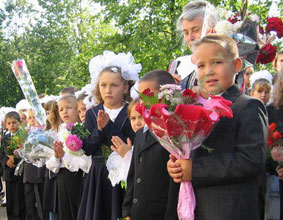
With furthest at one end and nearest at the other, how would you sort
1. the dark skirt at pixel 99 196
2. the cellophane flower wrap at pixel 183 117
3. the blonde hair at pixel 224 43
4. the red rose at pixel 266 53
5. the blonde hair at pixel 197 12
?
the dark skirt at pixel 99 196 → the red rose at pixel 266 53 → the blonde hair at pixel 197 12 → the blonde hair at pixel 224 43 → the cellophane flower wrap at pixel 183 117

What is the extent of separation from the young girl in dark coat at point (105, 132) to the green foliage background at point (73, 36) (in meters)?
7.56

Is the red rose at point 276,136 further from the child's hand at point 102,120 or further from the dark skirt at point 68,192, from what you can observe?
the dark skirt at point 68,192

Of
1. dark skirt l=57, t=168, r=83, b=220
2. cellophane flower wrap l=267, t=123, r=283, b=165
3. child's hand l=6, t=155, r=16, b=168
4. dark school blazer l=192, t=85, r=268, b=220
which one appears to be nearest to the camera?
dark school blazer l=192, t=85, r=268, b=220

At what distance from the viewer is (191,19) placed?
3.75 metres

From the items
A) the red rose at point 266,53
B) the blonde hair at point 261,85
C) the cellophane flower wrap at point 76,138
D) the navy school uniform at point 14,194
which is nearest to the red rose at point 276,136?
the red rose at point 266,53

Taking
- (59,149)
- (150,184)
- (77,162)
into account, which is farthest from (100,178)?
(150,184)

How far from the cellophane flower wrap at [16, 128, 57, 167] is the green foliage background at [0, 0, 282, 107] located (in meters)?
6.78

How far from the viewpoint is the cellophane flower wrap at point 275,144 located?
11.2 ft

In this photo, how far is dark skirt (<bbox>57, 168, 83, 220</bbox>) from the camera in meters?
5.23

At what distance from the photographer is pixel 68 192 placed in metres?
5.24

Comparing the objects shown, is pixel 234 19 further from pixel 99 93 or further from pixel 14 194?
pixel 14 194

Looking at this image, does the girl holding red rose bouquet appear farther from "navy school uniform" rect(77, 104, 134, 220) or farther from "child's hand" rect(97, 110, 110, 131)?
"navy school uniform" rect(77, 104, 134, 220)

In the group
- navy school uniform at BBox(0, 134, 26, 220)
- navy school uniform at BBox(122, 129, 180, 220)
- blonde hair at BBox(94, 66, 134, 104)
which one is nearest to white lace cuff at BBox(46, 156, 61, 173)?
blonde hair at BBox(94, 66, 134, 104)

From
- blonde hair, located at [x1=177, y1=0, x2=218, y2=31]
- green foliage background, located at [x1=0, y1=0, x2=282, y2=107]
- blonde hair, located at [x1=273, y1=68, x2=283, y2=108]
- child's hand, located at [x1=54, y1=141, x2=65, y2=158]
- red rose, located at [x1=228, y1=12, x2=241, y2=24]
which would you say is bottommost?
child's hand, located at [x1=54, y1=141, x2=65, y2=158]
